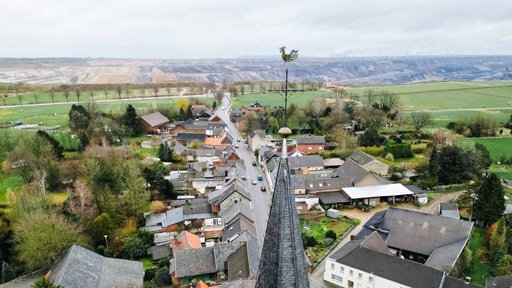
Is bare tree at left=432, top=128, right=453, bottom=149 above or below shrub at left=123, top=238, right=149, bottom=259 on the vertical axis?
above

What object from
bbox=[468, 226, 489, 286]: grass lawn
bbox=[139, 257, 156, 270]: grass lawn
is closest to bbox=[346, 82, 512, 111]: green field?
bbox=[468, 226, 489, 286]: grass lawn

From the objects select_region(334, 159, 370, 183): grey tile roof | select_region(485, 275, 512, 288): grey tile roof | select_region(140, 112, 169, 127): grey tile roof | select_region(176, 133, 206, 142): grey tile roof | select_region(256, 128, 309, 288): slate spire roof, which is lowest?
select_region(485, 275, 512, 288): grey tile roof

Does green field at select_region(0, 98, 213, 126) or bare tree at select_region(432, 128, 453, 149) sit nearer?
bare tree at select_region(432, 128, 453, 149)

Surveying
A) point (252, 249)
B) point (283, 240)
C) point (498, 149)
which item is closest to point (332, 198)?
point (252, 249)

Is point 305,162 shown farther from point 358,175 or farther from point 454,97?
point 454,97

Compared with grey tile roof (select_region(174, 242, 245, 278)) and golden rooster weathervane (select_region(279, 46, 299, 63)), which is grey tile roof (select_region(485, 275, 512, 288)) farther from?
golden rooster weathervane (select_region(279, 46, 299, 63))

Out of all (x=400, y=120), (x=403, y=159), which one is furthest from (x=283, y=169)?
(x=400, y=120)

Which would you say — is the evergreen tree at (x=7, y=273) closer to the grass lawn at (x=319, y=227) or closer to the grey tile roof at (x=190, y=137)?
the grass lawn at (x=319, y=227)
